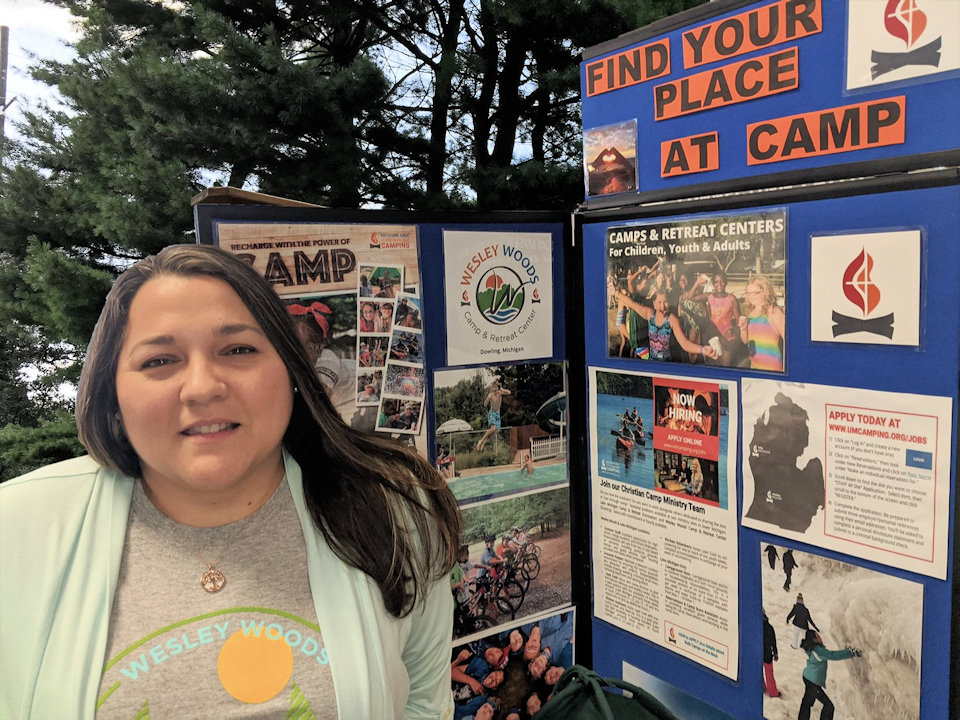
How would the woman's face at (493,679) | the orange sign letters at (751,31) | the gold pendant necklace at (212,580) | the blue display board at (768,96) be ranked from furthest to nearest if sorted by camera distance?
the woman's face at (493,679) → the orange sign letters at (751,31) → the blue display board at (768,96) → the gold pendant necklace at (212,580)

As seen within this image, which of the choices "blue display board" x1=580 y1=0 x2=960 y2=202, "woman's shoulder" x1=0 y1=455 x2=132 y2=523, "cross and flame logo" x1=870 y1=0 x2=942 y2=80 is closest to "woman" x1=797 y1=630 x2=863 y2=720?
"blue display board" x1=580 y1=0 x2=960 y2=202

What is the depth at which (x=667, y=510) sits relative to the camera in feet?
5.38

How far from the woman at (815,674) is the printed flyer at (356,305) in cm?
95

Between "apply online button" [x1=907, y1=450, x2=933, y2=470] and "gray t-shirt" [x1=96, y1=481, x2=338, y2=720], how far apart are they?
1.09 meters

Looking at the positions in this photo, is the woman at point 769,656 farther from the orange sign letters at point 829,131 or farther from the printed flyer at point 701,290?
the orange sign letters at point 829,131

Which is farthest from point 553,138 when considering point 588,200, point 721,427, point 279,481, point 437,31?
point 279,481

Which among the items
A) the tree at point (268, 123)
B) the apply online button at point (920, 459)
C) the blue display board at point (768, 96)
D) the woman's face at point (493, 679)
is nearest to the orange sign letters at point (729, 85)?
the blue display board at point (768, 96)

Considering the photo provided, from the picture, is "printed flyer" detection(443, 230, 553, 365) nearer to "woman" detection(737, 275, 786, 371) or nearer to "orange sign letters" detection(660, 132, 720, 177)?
"orange sign letters" detection(660, 132, 720, 177)

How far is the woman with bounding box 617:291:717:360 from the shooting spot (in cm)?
154

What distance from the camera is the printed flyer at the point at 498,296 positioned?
1.67 metres

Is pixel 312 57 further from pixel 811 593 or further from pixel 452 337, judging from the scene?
pixel 811 593

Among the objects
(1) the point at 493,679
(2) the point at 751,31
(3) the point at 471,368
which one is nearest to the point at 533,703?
(1) the point at 493,679

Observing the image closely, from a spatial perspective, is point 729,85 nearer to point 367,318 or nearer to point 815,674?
point 367,318

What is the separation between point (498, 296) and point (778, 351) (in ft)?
2.23
